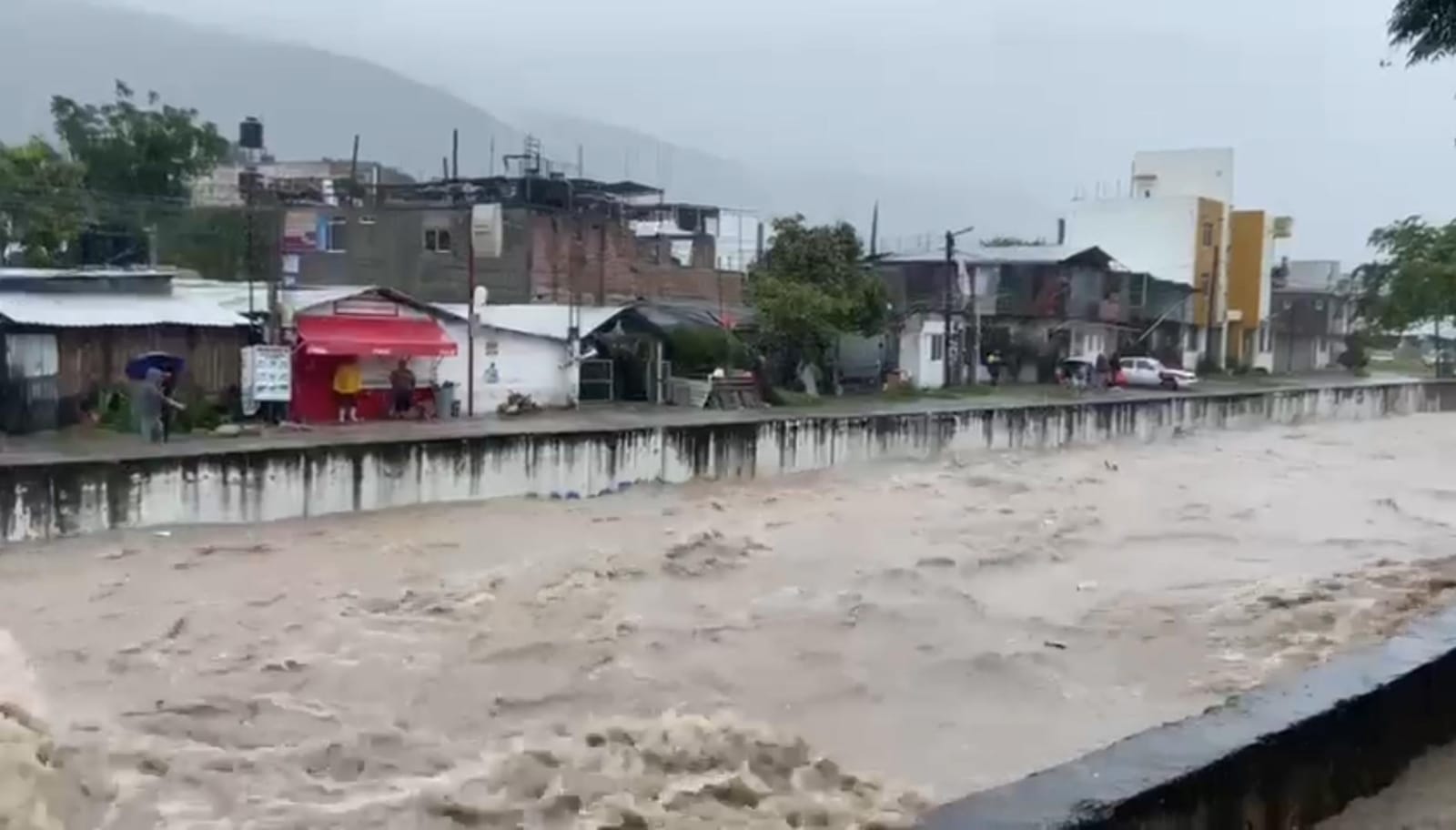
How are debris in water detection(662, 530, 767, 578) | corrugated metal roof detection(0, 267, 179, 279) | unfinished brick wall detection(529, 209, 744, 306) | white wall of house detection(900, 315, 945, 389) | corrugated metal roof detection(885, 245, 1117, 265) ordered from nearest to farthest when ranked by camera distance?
debris in water detection(662, 530, 767, 578) → corrugated metal roof detection(0, 267, 179, 279) → unfinished brick wall detection(529, 209, 744, 306) → white wall of house detection(900, 315, 945, 389) → corrugated metal roof detection(885, 245, 1117, 265)

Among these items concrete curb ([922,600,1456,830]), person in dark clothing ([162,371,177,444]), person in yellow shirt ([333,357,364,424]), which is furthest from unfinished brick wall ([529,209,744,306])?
concrete curb ([922,600,1456,830])

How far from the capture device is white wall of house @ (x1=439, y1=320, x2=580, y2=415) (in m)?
29.9

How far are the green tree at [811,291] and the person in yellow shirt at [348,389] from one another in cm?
1137

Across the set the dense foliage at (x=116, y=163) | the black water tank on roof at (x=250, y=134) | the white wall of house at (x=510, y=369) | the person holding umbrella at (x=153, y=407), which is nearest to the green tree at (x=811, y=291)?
the white wall of house at (x=510, y=369)

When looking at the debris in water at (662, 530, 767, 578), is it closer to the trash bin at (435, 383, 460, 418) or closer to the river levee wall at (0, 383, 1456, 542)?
the river levee wall at (0, 383, 1456, 542)

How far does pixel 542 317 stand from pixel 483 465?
488 inches

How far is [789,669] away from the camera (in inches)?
447

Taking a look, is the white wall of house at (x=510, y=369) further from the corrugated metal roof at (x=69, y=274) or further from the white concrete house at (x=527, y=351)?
the corrugated metal roof at (x=69, y=274)

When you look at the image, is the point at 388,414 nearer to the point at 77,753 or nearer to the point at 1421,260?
the point at 77,753

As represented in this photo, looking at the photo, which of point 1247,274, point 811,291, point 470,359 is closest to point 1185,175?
point 1247,274

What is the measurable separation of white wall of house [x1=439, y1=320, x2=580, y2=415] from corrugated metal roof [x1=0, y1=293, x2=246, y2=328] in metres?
5.00

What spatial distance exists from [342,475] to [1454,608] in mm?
15015

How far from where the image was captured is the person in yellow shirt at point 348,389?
89.2 feet

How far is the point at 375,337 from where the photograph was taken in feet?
90.1
